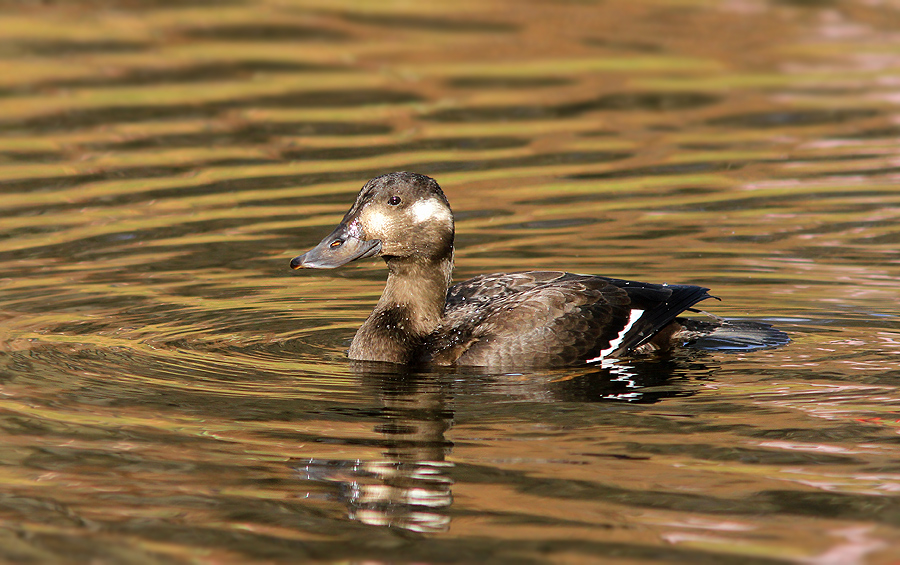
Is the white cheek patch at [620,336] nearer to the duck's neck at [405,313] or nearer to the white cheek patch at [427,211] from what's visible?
the duck's neck at [405,313]

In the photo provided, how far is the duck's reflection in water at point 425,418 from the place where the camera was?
5672 mm

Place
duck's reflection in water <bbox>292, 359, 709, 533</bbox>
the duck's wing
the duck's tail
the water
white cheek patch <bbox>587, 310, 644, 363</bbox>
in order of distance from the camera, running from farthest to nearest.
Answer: the duck's tail < white cheek patch <bbox>587, 310, 644, 363</bbox> < the duck's wing < duck's reflection in water <bbox>292, 359, 709, 533</bbox> < the water

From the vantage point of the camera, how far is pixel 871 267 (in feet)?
31.8

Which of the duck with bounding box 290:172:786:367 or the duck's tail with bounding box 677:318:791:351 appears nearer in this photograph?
the duck with bounding box 290:172:786:367

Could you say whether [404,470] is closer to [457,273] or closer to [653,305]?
[653,305]

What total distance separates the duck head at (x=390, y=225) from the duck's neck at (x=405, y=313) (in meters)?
0.13

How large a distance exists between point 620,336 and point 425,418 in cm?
161

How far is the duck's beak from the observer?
791 cm

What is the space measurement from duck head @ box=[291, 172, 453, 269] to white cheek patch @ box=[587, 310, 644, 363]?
45.7 inches

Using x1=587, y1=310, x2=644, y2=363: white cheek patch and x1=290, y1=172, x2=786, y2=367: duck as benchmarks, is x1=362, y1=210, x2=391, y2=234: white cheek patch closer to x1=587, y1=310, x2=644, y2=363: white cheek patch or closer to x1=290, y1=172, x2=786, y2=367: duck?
x1=290, y1=172, x2=786, y2=367: duck

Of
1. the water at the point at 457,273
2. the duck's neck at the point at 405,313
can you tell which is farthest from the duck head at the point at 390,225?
the water at the point at 457,273

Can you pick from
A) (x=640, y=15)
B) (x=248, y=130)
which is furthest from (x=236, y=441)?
(x=640, y=15)

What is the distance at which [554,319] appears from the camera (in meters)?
7.90

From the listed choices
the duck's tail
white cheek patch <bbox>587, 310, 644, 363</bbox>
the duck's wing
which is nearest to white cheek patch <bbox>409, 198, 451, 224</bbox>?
the duck's wing
